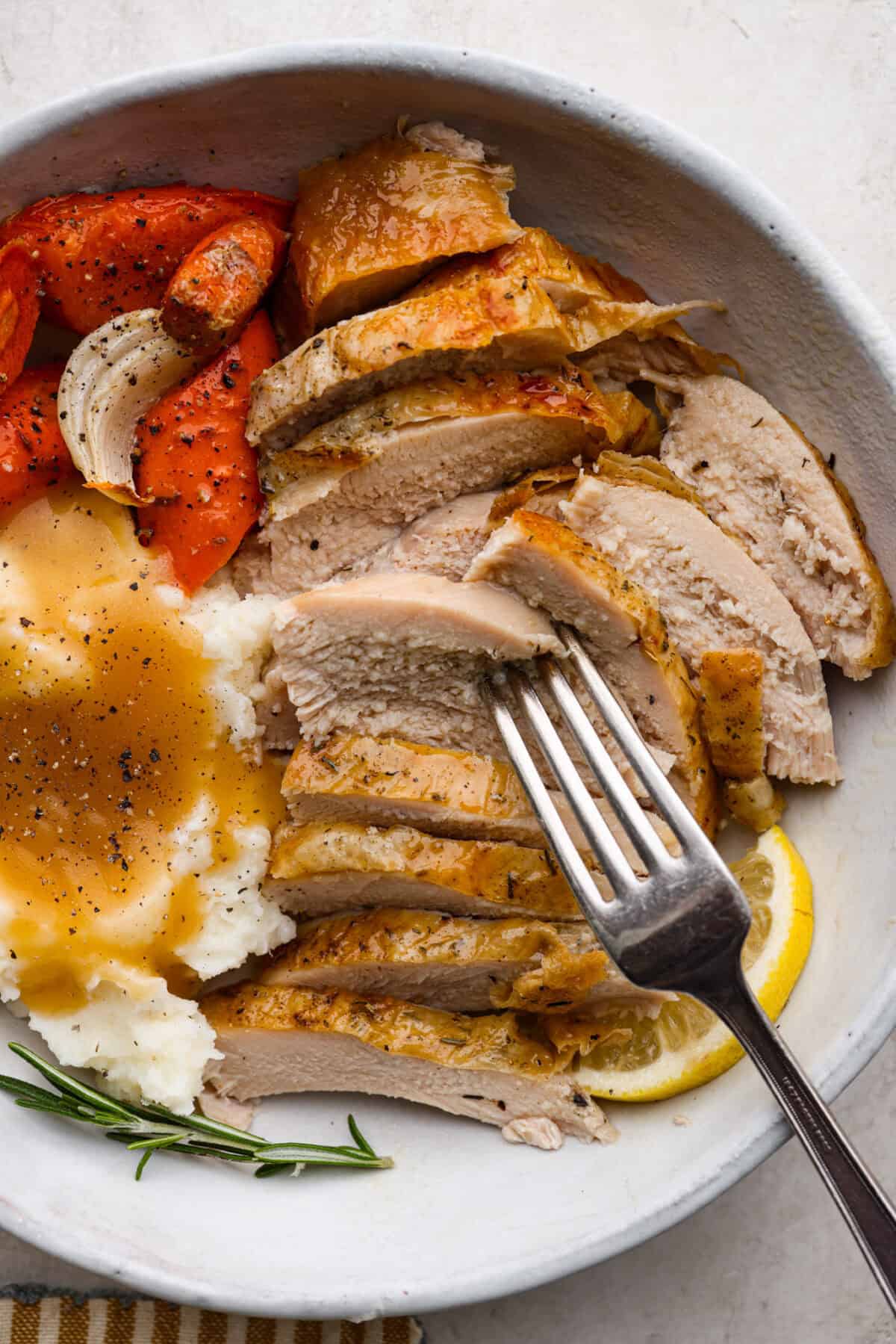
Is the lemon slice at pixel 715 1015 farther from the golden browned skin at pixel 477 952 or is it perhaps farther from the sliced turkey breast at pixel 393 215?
the sliced turkey breast at pixel 393 215

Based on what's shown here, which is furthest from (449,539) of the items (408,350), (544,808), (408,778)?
(544,808)

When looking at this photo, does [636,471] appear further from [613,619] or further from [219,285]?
[219,285]

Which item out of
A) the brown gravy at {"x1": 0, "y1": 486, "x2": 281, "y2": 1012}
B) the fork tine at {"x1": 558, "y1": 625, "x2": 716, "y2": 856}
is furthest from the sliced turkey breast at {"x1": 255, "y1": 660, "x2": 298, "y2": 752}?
the fork tine at {"x1": 558, "y1": 625, "x2": 716, "y2": 856}

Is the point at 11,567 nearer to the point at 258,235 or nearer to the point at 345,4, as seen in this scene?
the point at 258,235

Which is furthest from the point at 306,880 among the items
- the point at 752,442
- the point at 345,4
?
the point at 345,4

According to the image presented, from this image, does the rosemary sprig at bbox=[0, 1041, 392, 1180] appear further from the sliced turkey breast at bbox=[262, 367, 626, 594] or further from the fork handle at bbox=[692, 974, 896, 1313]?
the sliced turkey breast at bbox=[262, 367, 626, 594]

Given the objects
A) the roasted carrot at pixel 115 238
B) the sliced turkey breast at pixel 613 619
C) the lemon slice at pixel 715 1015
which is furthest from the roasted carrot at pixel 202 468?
the lemon slice at pixel 715 1015
